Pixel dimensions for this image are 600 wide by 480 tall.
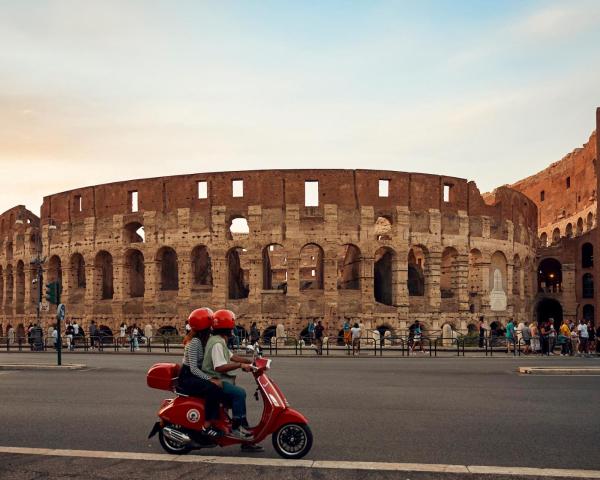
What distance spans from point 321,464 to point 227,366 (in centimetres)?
131

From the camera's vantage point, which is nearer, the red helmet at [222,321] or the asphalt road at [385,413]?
the red helmet at [222,321]

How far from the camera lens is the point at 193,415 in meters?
6.18

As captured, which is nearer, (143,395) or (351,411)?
(351,411)

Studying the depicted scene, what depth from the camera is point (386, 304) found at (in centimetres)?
3362

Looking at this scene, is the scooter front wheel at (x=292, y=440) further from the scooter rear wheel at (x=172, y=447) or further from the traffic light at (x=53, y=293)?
the traffic light at (x=53, y=293)

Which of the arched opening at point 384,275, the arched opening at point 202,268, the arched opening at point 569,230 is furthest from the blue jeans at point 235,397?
the arched opening at point 569,230

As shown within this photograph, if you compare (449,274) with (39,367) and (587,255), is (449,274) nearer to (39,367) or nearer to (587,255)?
(587,255)

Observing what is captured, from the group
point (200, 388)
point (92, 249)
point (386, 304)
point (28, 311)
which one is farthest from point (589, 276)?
point (200, 388)

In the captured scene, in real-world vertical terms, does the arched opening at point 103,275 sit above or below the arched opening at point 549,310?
above

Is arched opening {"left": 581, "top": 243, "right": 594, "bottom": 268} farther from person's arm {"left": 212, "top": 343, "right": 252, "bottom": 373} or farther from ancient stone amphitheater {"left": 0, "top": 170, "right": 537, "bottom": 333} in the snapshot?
person's arm {"left": 212, "top": 343, "right": 252, "bottom": 373}

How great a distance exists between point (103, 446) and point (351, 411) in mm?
3816

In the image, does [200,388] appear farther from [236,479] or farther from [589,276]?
[589,276]

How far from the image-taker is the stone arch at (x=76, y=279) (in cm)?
3638

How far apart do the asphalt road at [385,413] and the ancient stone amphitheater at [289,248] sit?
648 inches
